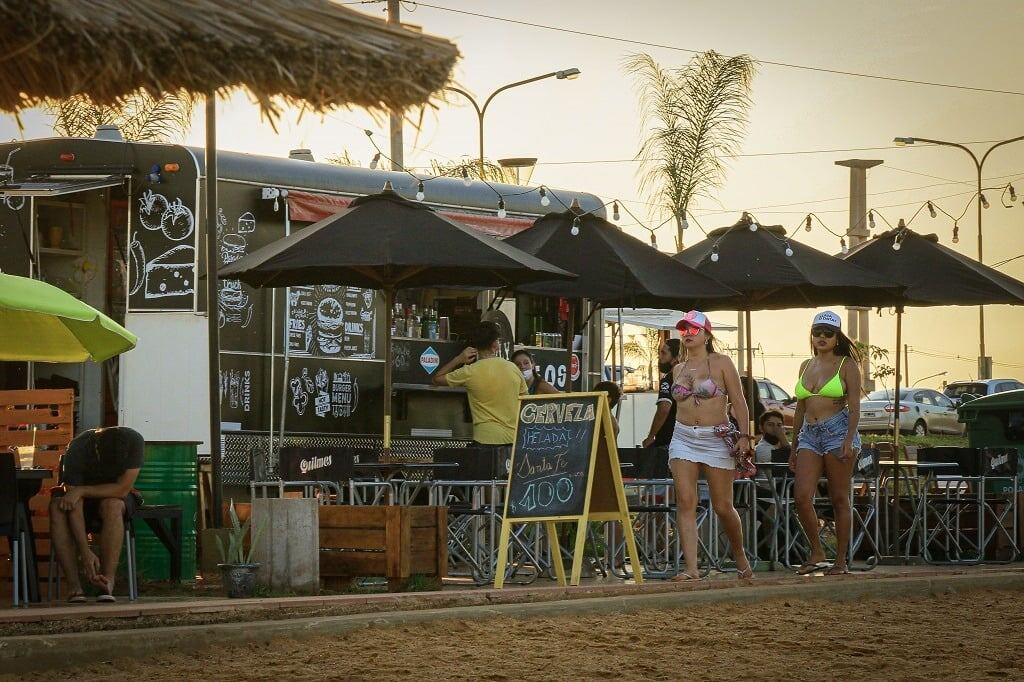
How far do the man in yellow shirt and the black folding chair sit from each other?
3.43m

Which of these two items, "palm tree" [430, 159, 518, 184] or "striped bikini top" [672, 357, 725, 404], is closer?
"striped bikini top" [672, 357, 725, 404]

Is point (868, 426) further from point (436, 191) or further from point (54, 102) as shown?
point (54, 102)

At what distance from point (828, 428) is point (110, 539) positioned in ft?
15.6

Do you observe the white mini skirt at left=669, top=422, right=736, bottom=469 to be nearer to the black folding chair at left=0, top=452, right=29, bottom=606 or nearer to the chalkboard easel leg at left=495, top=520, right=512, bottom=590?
the chalkboard easel leg at left=495, top=520, right=512, bottom=590

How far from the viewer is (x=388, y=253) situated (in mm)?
11391

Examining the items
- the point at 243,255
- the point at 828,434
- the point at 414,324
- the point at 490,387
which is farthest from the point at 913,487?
the point at 243,255

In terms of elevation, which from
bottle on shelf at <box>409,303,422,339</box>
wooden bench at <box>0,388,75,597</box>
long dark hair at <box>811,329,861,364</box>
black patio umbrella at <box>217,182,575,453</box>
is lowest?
wooden bench at <box>0,388,75,597</box>

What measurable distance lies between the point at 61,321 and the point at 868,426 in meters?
31.2

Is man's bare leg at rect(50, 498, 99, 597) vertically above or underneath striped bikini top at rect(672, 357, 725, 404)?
underneath

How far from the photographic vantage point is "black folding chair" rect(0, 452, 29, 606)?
31.3 feet

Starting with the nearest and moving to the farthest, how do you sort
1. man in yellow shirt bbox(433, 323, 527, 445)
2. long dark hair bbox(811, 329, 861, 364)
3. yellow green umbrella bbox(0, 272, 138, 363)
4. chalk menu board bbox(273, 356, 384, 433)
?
yellow green umbrella bbox(0, 272, 138, 363)
long dark hair bbox(811, 329, 861, 364)
man in yellow shirt bbox(433, 323, 527, 445)
chalk menu board bbox(273, 356, 384, 433)

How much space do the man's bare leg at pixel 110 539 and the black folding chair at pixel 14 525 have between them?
0.44 m

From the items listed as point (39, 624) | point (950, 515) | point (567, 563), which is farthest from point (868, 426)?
point (39, 624)

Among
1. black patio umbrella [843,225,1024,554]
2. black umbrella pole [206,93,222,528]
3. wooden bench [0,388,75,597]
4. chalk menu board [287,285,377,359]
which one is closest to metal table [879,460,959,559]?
black patio umbrella [843,225,1024,554]
